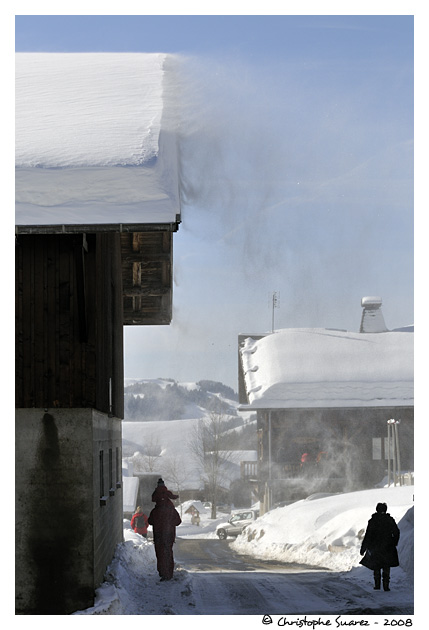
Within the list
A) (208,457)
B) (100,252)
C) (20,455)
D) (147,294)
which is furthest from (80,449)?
(208,457)

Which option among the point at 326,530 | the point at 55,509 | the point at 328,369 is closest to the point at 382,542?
the point at 55,509

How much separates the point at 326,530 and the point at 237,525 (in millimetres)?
18431

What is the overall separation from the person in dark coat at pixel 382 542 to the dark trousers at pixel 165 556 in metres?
3.21

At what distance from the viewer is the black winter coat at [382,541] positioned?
490 inches

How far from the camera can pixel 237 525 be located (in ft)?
134

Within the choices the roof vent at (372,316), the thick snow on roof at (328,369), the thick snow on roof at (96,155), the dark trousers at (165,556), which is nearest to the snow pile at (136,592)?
the dark trousers at (165,556)

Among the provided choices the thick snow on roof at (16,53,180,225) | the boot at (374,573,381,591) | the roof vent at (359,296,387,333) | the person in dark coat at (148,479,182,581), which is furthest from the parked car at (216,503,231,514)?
the thick snow on roof at (16,53,180,225)

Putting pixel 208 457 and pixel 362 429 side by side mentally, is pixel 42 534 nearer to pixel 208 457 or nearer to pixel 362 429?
pixel 362 429

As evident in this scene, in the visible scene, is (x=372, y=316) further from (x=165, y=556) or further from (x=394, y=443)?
(x=165, y=556)

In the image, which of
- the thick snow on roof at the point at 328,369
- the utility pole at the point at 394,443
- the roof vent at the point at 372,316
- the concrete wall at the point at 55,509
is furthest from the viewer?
the roof vent at the point at 372,316

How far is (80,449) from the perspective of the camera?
1040 centimetres

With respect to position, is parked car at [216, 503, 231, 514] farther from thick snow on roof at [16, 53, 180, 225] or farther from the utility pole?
thick snow on roof at [16, 53, 180, 225]

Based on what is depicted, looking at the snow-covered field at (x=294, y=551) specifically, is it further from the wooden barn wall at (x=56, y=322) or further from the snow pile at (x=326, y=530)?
the wooden barn wall at (x=56, y=322)
